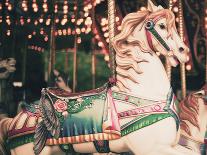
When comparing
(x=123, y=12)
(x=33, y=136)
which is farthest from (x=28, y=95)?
(x=33, y=136)

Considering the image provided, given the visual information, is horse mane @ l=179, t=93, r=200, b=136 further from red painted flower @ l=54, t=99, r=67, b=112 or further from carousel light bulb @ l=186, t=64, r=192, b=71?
carousel light bulb @ l=186, t=64, r=192, b=71

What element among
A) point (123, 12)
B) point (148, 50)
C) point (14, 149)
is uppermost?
point (123, 12)

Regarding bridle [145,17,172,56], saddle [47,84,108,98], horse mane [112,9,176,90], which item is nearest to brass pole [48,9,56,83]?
saddle [47,84,108,98]

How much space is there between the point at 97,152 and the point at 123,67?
2.50 feet

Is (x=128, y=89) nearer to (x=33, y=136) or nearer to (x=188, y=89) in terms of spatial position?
(x=33, y=136)

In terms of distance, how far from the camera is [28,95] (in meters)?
6.32

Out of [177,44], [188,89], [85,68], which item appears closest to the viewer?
[177,44]

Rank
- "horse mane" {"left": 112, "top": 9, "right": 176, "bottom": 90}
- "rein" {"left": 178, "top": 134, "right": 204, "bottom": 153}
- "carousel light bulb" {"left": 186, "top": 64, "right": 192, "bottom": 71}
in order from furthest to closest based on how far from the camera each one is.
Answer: "carousel light bulb" {"left": 186, "top": 64, "right": 192, "bottom": 71} → "rein" {"left": 178, "top": 134, "right": 204, "bottom": 153} → "horse mane" {"left": 112, "top": 9, "right": 176, "bottom": 90}

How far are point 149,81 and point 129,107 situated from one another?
0.91ft

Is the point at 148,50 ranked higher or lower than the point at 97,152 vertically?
higher

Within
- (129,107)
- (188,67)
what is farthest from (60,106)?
(188,67)

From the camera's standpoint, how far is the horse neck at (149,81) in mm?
3924

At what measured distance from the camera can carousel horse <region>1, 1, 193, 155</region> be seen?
385 centimetres

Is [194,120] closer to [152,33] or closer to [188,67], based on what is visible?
[152,33]
